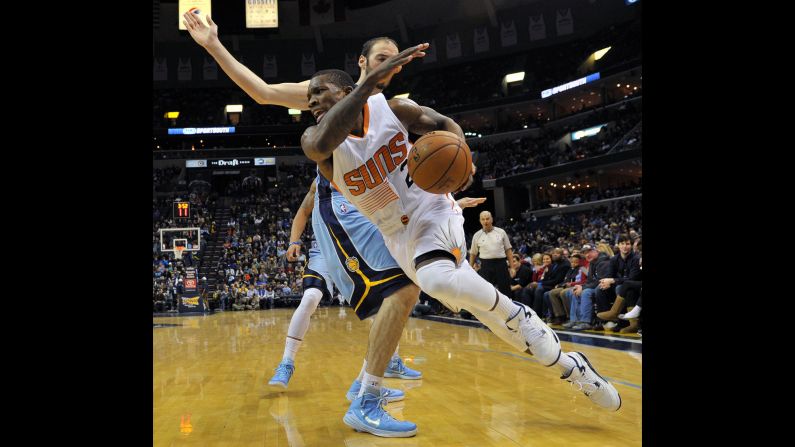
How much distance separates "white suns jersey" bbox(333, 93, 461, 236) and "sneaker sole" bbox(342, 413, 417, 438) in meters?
0.89

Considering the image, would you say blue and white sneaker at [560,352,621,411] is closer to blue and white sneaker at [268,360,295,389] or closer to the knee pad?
blue and white sneaker at [268,360,295,389]

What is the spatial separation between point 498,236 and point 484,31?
2604 centimetres

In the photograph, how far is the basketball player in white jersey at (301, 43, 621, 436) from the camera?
271 centimetres

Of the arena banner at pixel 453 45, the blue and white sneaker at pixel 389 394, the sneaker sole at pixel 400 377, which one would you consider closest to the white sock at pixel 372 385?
the blue and white sneaker at pixel 389 394

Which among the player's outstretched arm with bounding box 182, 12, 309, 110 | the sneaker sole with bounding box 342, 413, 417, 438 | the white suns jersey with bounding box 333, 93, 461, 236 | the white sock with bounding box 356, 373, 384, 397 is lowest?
the sneaker sole with bounding box 342, 413, 417, 438

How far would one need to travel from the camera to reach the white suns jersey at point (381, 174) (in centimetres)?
295

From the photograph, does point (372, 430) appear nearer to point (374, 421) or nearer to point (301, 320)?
point (374, 421)

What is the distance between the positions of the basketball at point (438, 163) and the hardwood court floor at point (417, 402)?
3.58 feet

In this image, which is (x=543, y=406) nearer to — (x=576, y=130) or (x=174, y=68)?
(x=576, y=130)

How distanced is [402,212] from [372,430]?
1.00 metres

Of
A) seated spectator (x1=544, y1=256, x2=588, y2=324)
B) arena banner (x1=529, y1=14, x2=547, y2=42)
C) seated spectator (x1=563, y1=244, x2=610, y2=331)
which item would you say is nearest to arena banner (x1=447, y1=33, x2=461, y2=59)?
arena banner (x1=529, y1=14, x2=547, y2=42)
